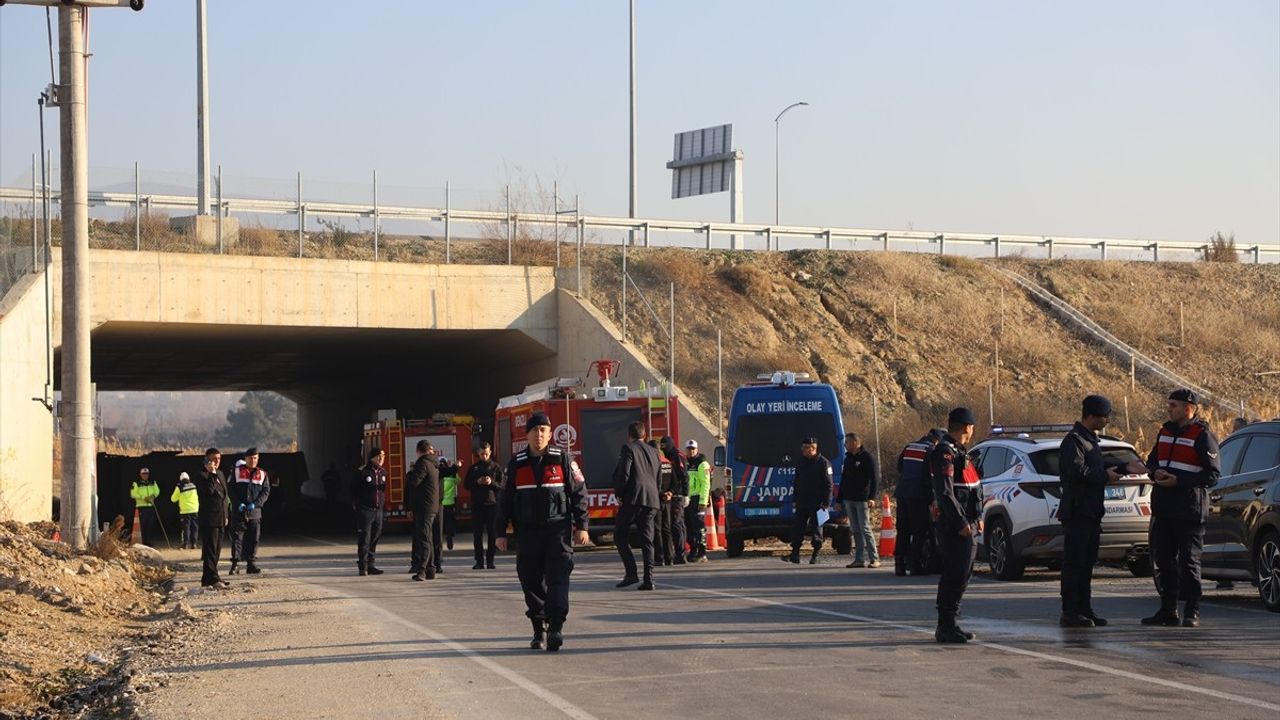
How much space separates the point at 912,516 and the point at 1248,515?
5.20 meters

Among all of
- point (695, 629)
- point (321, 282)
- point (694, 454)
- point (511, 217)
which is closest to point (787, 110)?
point (511, 217)

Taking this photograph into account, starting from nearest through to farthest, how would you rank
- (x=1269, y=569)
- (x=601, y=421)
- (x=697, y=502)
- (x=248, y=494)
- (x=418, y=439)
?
1. (x=1269, y=569)
2. (x=248, y=494)
3. (x=697, y=502)
4. (x=601, y=421)
5. (x=418, y=439)

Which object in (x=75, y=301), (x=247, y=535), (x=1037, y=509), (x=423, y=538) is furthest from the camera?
(x=75, y=301)

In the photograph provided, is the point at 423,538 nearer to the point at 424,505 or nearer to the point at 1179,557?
the point at 424,505

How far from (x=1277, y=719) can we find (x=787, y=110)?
42.4 metres

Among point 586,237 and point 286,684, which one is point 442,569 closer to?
Answer: point 286,684

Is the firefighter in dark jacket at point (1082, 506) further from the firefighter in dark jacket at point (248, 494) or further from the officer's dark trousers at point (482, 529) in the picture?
the firefighter in dark jacket at point (248, 494)

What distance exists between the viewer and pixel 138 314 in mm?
31734

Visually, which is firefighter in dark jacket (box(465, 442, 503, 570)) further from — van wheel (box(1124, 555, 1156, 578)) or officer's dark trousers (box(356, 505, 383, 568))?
van wheel (box(1124, 555, 1156, 578))

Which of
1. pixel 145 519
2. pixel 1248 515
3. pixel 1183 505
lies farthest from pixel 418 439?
pixel 1183 505

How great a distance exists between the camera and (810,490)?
2050 centimetres

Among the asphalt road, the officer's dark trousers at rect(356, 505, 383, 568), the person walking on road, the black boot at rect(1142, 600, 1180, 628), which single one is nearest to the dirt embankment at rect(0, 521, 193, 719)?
the asphalt road

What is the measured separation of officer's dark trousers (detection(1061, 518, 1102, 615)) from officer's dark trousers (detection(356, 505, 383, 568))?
11.6 metres

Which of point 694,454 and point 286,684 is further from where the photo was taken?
point 694,454
